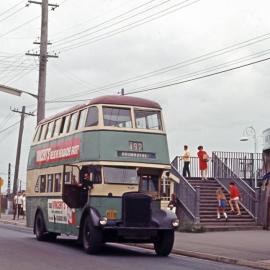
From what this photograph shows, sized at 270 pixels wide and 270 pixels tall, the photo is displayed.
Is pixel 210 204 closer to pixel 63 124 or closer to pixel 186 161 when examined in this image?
pixel 186 161

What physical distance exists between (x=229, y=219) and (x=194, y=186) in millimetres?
3089

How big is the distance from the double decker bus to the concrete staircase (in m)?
9.55

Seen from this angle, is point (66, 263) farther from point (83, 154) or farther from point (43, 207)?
point (43, 207)

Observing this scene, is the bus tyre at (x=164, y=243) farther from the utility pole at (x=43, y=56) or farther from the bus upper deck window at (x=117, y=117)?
the utility pole at (x=43, y=56)

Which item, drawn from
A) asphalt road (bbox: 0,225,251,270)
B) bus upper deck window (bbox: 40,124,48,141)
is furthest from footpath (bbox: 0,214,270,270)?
bus upper deck window (bbox: 40,124,48,141)

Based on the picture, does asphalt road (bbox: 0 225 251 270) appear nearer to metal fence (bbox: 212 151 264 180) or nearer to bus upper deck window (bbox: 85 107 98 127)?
bus upper deck window (bbox: 85 107 98 127)

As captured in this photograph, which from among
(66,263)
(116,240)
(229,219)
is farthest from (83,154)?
(229,219)

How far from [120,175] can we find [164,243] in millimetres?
2223

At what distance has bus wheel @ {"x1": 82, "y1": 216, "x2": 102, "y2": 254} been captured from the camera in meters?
18.0

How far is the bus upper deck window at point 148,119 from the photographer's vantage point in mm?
19631

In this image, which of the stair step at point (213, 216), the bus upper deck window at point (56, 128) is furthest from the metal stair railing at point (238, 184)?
the bus upper deck window at point (56, 128)

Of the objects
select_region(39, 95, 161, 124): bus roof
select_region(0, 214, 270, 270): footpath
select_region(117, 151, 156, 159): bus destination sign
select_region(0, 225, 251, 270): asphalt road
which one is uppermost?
select_region(39, 95, 161, 124): bus roof

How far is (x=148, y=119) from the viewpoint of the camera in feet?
65.1

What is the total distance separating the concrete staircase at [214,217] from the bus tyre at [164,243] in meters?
9.47
